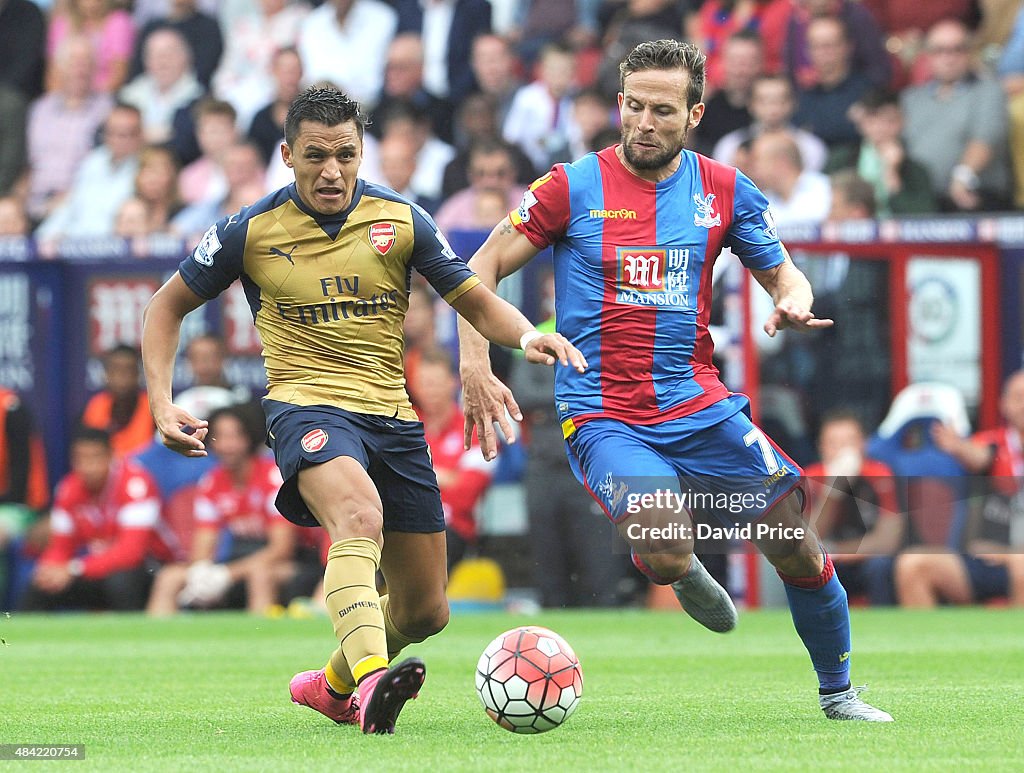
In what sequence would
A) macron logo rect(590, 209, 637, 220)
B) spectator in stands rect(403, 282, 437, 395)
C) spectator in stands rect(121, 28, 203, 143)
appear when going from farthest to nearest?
spectator in stands rect(121, 28, 203, 143), spectator in stands rect(403, 282, 437, 395), macron logo rect(590, 209, 637, 220)

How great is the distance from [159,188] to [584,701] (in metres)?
10.8

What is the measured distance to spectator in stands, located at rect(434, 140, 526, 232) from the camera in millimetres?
15305

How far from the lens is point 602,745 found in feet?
19.1

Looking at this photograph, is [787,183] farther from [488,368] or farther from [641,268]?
[488,368]

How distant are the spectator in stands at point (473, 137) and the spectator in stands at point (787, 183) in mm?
2027

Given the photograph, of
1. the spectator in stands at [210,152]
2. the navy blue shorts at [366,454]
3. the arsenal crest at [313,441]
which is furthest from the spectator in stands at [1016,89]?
the arsenal crest at [313,441]

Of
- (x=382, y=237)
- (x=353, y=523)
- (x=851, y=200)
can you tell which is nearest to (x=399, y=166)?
(x=851, y=200)

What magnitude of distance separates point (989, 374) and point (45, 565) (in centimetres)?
775

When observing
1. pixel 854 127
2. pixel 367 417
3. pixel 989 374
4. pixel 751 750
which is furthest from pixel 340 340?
pixel 854 127

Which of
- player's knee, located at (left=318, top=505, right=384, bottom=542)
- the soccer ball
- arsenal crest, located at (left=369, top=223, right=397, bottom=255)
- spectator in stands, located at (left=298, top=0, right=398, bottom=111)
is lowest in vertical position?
the soccer ball

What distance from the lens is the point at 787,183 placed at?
1491 centimetres

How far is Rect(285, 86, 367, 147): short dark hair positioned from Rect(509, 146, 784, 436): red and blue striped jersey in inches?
34.5

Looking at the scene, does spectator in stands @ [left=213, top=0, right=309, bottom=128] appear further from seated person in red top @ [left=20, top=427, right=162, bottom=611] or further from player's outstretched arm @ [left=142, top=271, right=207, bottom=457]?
player's outstretched arm @ [left=142, top=271, right=207, bottom=457]

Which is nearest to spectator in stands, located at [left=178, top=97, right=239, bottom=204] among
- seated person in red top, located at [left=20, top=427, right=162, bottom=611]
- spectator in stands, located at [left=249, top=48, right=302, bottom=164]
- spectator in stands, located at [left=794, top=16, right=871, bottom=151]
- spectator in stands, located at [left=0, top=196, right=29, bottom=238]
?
spectator in stands, located at [left=249, top=48, right=302, bottom=164]
